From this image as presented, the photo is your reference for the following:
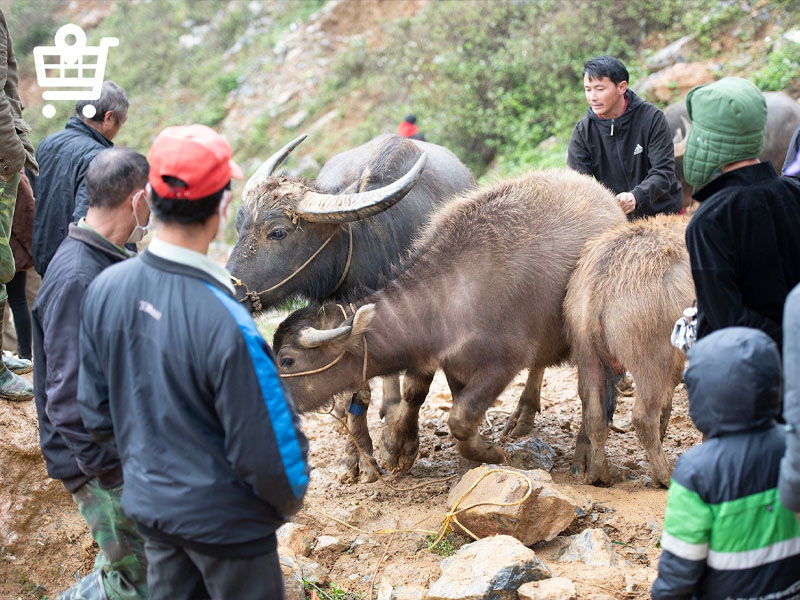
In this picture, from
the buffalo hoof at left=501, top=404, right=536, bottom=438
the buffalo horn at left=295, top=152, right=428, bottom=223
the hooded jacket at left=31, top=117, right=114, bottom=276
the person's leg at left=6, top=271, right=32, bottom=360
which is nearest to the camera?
the hooded jacket at left=31, top=117, right=114, bottom=276

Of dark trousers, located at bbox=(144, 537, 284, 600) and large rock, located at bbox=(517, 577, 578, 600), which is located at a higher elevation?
dark trousers, located at bbox=(144, 537, 284, 600)

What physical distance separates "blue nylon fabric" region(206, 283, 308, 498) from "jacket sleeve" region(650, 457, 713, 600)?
122 cm

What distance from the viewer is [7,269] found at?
4.80m

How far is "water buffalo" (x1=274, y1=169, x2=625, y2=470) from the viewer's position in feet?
16.1


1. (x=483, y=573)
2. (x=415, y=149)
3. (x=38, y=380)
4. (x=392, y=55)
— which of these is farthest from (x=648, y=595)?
(x=392, y=55)

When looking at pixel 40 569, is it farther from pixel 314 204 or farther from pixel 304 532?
pixel 314 204

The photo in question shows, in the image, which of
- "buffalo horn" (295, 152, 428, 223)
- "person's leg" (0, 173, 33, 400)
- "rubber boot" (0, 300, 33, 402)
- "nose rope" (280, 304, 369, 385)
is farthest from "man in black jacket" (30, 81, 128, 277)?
"nose rope" (280, 304, 369, 385)

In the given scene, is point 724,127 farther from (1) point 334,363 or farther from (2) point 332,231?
(2) point 332,231

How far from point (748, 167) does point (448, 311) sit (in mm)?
2342

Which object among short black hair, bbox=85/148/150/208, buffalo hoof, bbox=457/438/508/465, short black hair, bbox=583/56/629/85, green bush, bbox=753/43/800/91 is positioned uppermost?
short black hair, bbox=583/56/629/85

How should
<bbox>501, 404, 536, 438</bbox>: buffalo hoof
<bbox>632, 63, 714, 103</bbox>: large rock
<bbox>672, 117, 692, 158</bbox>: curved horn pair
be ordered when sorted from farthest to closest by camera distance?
<bbox>632, 63, 714, 103</bbox>: large rock, <bbox>672, 117, 692, 158</bbox>: curved horn pair, <bbox>501, 404, 536, 438</bbox>: buffalo hoof

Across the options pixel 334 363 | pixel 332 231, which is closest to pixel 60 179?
pixel 332 231

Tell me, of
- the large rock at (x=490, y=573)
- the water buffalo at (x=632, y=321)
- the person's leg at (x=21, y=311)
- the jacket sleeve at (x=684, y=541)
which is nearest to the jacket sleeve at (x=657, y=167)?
the water buffalo at (x=632, y=321)

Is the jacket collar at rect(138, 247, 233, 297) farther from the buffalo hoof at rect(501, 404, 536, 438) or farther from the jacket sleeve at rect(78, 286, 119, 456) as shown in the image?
the buffalo hoof at rect(501, 404, 536, 438)
